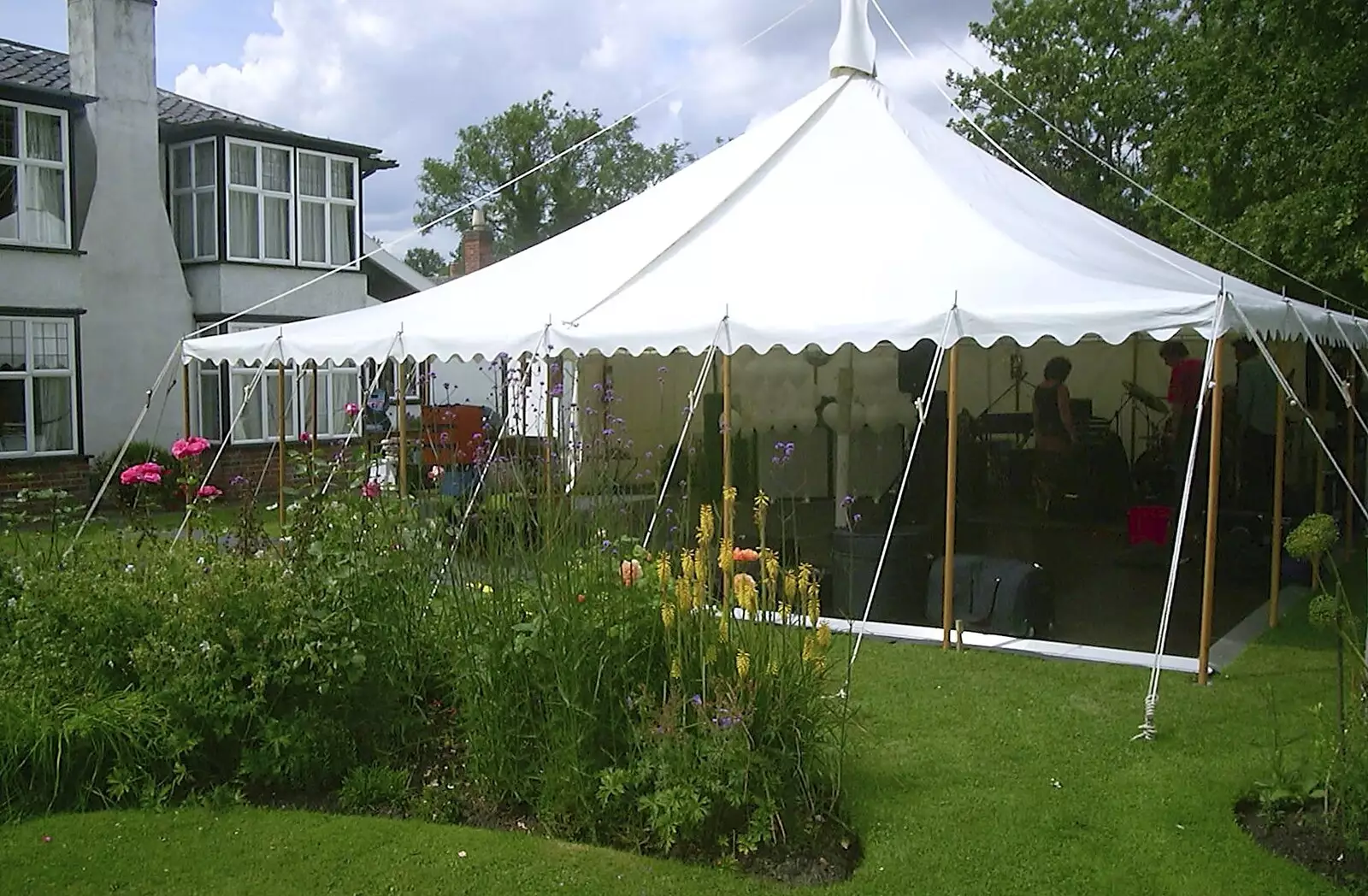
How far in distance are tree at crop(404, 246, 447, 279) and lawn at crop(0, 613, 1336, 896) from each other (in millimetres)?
56200

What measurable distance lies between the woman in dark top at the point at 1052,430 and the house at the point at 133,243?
7020mm

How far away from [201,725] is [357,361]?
A: 4045 mm

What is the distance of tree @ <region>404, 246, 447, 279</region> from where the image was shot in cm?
5894

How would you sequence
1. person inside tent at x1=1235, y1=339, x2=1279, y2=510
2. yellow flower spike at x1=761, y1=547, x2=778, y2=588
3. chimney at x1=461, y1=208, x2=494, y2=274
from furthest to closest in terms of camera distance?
1. chimney at x1=461, y1=208, x2=494, y2=274
2. person inside tent at x1=1235, y1=339, x2=1279, y2=510
3. yellow flower spike at x1=761, y1=547, x2=778, y2=588

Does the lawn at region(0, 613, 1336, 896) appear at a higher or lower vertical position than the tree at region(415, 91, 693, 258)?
lower

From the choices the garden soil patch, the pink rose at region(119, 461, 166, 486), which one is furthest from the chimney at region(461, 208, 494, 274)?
the garden soil patch

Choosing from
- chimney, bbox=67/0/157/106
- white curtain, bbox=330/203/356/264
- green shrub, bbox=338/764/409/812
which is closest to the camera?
green shrub, bbox=338/764/409/812

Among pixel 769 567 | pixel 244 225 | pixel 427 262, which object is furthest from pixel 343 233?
pixel 427 262

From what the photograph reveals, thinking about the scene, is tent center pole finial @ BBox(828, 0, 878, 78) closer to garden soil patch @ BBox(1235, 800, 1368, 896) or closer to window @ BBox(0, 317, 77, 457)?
garden soil patch @ BBox(1235, 800, 1368, 896)

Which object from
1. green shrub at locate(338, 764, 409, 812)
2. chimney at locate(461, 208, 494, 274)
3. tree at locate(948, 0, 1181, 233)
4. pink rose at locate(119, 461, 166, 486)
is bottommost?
green shrub at locate(338, 764, 409, 812)

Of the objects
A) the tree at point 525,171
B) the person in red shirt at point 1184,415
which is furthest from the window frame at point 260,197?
the tree at point 525,171

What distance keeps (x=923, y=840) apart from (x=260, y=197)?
14.2 metres

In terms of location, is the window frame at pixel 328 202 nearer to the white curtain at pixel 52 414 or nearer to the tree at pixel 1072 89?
the white curtain at pixel 52 414

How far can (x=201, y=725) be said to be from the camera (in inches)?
157
